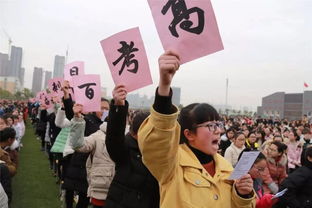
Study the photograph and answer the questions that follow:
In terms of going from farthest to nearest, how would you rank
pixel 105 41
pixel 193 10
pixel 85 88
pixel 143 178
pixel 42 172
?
1. pixel 42 172
2. pixel 85 88
3. pixel 105 41
4. pixel 143 178
5. pixel 193 10

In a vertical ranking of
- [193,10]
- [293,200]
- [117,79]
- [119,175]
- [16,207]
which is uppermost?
[193,10]

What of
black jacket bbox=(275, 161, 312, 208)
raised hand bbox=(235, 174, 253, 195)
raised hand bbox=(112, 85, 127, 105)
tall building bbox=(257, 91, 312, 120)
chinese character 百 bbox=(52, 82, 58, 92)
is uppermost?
tall building bbox=(257, 91, 312, 120)

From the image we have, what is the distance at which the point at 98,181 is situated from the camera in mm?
3873

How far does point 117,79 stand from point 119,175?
0.85m

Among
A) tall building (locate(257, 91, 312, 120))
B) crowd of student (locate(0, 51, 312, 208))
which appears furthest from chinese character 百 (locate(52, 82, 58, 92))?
tall building (locate(257, 91, 312, 120))

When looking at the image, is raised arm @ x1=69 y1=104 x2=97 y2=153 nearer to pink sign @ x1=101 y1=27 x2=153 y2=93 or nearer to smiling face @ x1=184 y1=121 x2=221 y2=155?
pink sign @ x1=101 y1=27 x2=153 y2=93

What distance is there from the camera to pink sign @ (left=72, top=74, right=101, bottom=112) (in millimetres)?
4445

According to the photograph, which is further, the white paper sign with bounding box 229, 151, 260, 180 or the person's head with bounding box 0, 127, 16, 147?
the person's head with bounding box 0, 127, 16, 147

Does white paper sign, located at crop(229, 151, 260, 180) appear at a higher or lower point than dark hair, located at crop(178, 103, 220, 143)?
lower

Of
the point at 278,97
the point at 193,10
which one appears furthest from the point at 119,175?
the point at 278,97

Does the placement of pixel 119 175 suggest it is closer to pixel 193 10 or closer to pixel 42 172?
pixel 193 10

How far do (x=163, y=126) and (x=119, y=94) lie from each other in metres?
0.95

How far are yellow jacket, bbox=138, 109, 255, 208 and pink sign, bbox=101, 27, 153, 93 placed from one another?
93 centimetres

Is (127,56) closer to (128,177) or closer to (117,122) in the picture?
(117,122)
